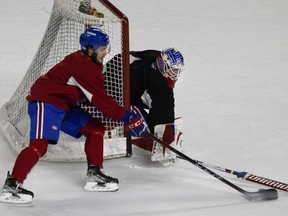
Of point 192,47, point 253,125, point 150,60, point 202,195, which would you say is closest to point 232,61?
point 192,47

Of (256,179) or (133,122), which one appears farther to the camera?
(256,179)

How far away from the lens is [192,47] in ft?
19.0

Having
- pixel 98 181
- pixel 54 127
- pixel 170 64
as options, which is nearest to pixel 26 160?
pixel 54 127

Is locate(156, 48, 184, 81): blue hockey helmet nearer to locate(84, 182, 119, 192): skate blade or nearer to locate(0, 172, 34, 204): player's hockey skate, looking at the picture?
locate(84, 182, 119, 192): skate blade

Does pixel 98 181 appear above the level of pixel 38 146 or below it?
below

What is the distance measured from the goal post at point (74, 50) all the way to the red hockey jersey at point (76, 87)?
0.28 meters

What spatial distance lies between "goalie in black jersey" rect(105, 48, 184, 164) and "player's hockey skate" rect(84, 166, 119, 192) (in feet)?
1.17

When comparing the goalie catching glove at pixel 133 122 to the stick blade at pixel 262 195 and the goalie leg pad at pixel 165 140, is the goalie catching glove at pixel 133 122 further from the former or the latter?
the stick blade at pixel 262 195

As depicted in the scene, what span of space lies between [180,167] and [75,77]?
78 centimetres

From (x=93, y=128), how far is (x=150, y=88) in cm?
42

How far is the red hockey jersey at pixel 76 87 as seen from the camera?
3.22 metres

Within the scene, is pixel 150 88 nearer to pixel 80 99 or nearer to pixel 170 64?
pixel 170 64

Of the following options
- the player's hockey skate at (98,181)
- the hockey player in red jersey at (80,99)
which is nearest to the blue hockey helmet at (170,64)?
the hockey player in red jersey at (80,99)

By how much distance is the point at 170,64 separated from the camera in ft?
11.8
